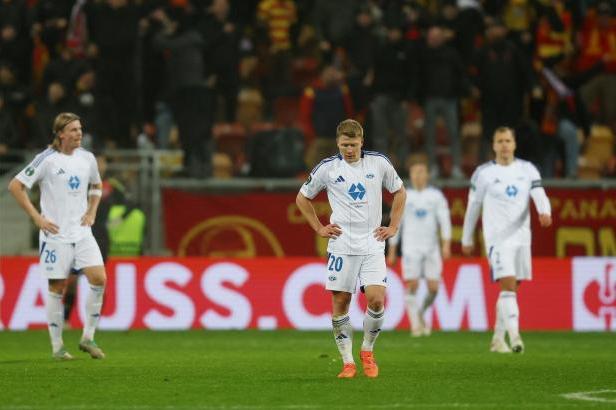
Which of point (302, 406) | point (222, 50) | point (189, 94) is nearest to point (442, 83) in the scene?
point (222, 50)

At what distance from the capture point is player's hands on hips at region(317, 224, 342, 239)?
11852 mm

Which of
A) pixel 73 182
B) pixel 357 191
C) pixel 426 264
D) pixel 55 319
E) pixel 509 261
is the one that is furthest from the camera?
pixel 426 264

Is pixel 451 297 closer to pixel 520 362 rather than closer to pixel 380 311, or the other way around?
pixel 520 362

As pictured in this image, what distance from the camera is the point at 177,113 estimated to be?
22953 millimetres

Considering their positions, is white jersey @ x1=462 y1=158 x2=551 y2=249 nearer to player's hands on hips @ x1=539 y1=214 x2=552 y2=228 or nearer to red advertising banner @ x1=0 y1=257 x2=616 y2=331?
player's hands on hips @ x1=539 y1=214 x2=552 y2=228

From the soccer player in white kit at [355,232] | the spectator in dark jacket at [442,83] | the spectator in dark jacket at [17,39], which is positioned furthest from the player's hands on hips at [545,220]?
the spectator in dark jacket at [17,39]

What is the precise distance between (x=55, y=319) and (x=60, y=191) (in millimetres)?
1309

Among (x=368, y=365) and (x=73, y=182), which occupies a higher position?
(x=73, y=182)

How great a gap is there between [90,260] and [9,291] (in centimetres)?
729

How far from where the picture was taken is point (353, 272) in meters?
12.0

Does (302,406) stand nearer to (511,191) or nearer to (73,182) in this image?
(73,182)

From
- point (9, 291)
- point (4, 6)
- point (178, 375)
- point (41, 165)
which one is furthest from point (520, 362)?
point (4, 6)

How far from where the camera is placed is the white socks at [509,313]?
15375 millimetres

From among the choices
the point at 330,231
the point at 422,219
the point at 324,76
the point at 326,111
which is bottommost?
the point at 422,219
